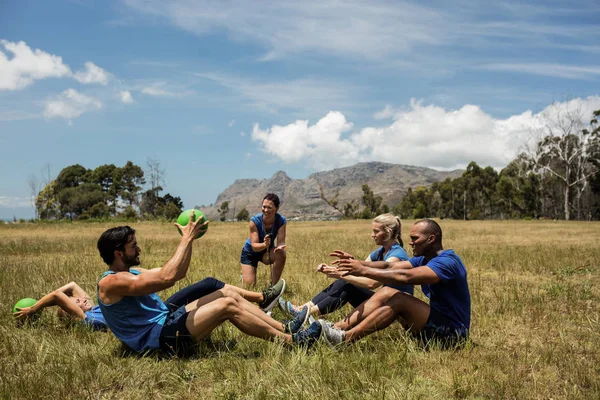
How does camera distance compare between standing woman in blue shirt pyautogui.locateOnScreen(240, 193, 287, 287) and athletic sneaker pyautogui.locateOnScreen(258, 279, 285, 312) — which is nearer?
athletic sneaker pyautogui.locateOnScreen(258, 279, 285, 312)

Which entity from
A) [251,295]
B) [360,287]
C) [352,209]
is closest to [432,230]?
[360,287]

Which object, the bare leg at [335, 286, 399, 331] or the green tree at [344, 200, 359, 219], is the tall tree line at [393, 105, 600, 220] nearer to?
the green tree at [344, 200, 359, 219]

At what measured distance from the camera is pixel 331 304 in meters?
6.07

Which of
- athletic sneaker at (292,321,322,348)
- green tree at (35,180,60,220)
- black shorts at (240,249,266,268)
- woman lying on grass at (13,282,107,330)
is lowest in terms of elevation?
athletic sneaker at (292,321,322,348)

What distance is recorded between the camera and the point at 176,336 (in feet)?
15.7

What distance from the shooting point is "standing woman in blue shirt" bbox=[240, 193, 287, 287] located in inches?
334

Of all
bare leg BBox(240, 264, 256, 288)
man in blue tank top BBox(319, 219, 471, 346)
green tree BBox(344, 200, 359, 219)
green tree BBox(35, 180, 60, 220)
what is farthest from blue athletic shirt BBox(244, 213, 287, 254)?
green tree BBox(35, 180, 60, 220)

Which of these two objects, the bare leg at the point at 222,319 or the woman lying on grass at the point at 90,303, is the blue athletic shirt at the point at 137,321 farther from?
the woman lying on grass at the point at 90,303

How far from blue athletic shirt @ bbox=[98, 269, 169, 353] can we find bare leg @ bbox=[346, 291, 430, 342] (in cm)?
210

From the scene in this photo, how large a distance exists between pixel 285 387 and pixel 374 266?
5.62 ft

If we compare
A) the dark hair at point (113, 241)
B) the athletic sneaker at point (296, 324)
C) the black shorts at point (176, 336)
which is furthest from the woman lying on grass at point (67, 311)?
the athletic sneaker at point (296, 324)

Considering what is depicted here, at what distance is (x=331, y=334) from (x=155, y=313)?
6.30ft

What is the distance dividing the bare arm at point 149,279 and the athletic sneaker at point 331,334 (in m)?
1.62

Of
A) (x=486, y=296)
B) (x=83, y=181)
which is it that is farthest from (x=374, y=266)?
(x=83, y=181)
